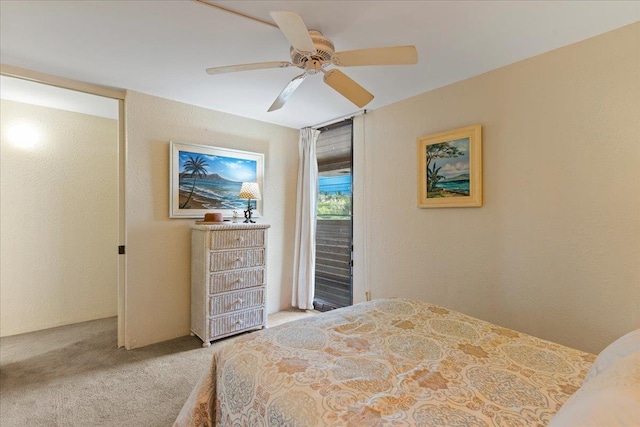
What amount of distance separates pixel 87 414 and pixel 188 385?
1.82ft

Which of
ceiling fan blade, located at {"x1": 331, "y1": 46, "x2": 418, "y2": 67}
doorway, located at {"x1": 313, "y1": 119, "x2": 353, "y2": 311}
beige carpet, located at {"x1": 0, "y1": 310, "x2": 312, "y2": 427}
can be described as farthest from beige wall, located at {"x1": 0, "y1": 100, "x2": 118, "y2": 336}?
ceiling fan blade, located at {"x1": 331, "y1": 46, "x2": 418, "y2": 67}

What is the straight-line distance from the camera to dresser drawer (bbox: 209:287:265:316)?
8.63 ft

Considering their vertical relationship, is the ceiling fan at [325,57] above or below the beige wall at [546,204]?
above

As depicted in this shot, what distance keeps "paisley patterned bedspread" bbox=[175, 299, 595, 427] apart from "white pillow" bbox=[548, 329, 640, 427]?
0.20 metres

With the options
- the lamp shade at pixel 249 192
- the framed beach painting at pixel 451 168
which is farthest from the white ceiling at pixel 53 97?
the framed beach painting at pixel 451 168

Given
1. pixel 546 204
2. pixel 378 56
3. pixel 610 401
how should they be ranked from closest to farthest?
pixel 610 401, pixel 378 56, pixel 546 204

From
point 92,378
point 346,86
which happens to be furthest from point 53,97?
point 346,86

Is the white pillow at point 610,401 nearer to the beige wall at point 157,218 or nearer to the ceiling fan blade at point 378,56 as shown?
the ceiling fan blade at point 378,56

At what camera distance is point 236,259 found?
2.77 meters

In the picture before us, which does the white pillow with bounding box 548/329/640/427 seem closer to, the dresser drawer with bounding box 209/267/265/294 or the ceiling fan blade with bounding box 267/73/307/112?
the ceiling fan blade with bounding box 267/73/307/112

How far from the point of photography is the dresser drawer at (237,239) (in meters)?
2.64

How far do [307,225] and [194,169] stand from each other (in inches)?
56.0

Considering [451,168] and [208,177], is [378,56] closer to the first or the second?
[451,168]

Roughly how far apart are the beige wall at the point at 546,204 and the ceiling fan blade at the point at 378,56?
1.08 m
